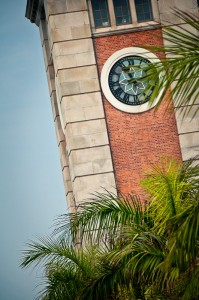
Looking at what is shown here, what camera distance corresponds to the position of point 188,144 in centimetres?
2825

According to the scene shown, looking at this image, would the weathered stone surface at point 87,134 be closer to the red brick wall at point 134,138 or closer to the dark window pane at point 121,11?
the red brick wall at point 134,138

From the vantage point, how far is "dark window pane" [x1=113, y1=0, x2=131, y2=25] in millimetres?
28547

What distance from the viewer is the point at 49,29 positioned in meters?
29.0

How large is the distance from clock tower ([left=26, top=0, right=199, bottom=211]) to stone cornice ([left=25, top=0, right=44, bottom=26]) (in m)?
1.80

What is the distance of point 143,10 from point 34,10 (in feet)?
12.7

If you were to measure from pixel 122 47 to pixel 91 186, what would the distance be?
3.83 meters

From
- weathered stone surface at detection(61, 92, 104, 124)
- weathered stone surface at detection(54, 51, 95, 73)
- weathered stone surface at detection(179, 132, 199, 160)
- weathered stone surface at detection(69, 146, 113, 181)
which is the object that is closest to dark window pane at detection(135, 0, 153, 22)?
weathered stone surface at detection(54, 51, 95, 73)

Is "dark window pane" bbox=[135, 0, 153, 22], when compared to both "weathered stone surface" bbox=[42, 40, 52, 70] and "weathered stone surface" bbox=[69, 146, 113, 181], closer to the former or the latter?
"weathered stone surface" bbox=[42, 40, 52, 70]

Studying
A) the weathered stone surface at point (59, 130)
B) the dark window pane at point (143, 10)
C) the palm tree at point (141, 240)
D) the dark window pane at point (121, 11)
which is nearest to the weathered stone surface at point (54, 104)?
the weathered stone surface at point (59, 130)

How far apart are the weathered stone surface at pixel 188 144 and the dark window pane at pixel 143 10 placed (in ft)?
11.1

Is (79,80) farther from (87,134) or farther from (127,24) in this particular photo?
(127,24)

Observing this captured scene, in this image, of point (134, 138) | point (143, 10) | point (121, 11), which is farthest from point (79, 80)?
point (143, 10)

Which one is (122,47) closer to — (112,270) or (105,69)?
(105,69)

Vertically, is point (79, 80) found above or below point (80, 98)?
above
